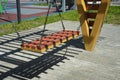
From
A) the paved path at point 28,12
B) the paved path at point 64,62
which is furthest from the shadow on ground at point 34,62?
the paved path at point 28,12

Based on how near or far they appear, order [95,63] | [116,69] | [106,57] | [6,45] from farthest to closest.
→ [6,45], [106,57], [95,63], [116,69]

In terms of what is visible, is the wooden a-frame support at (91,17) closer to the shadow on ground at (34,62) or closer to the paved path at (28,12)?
the shadow on ground at (34,62)

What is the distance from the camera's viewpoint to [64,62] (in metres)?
5.71

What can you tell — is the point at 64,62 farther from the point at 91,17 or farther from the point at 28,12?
the point at 28,12

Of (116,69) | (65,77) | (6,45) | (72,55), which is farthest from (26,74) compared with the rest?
(6,45)

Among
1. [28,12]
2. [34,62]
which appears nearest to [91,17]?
[34,62]

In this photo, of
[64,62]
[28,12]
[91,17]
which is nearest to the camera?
[64,62]

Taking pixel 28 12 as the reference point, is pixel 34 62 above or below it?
below

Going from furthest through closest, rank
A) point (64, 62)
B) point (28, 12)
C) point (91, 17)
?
1. point (28, 12)
2. point (91, 17)
3. point (64, 62)

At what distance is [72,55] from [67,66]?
2.94 ft

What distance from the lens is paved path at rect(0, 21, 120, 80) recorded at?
16.1 ft

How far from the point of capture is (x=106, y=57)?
6145 millimetres

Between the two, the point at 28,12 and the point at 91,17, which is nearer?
the point at 91,17

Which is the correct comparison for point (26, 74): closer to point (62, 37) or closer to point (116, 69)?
point (62, 37)
